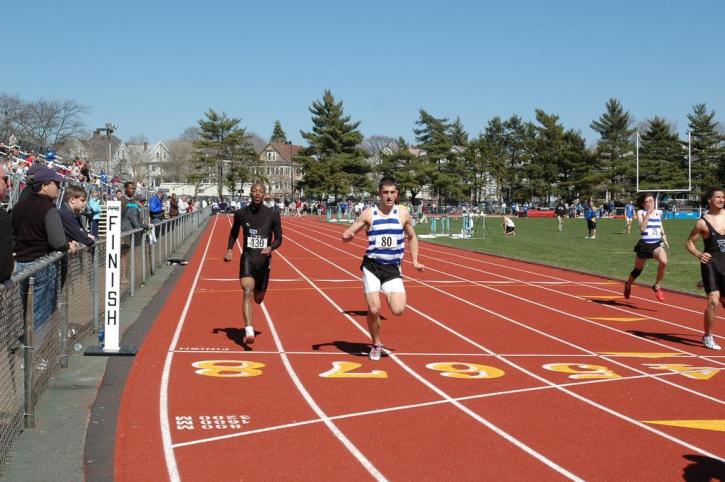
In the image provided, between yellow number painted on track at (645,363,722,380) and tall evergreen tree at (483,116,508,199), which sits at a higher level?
tall evergreen tree at (483,116,508,199)

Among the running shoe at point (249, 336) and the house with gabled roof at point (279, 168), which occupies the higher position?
the house with gabled roof at point (279, 168)

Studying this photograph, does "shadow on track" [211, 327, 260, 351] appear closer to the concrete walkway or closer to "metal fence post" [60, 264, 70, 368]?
A: the concrete walkway

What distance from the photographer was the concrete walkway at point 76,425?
5445mm

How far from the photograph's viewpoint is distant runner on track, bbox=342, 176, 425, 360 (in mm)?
9055

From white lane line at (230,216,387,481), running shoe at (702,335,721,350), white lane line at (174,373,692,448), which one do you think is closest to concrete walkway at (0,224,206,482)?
white lane line at (174,373,692,448)

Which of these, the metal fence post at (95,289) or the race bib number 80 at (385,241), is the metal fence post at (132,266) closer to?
the metal fence post at (95,289)

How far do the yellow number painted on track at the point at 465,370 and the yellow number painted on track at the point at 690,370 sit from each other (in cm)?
184

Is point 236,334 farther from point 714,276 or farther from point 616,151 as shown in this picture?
point 616,151

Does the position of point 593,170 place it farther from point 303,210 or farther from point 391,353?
point 391,353

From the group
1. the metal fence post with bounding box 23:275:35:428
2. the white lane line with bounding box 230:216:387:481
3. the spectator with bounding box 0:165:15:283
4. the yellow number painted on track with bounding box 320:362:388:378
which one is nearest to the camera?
the white lane line with bounding box 230:216:387:481

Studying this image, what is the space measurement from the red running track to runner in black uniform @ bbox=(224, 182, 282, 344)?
0.69 meters

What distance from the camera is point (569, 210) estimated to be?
83.4m

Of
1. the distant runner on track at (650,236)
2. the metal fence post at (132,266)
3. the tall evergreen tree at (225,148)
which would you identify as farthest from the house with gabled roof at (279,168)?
the distant runner on track at (650,236)

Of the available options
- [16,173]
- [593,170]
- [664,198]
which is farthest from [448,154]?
[16,173]
